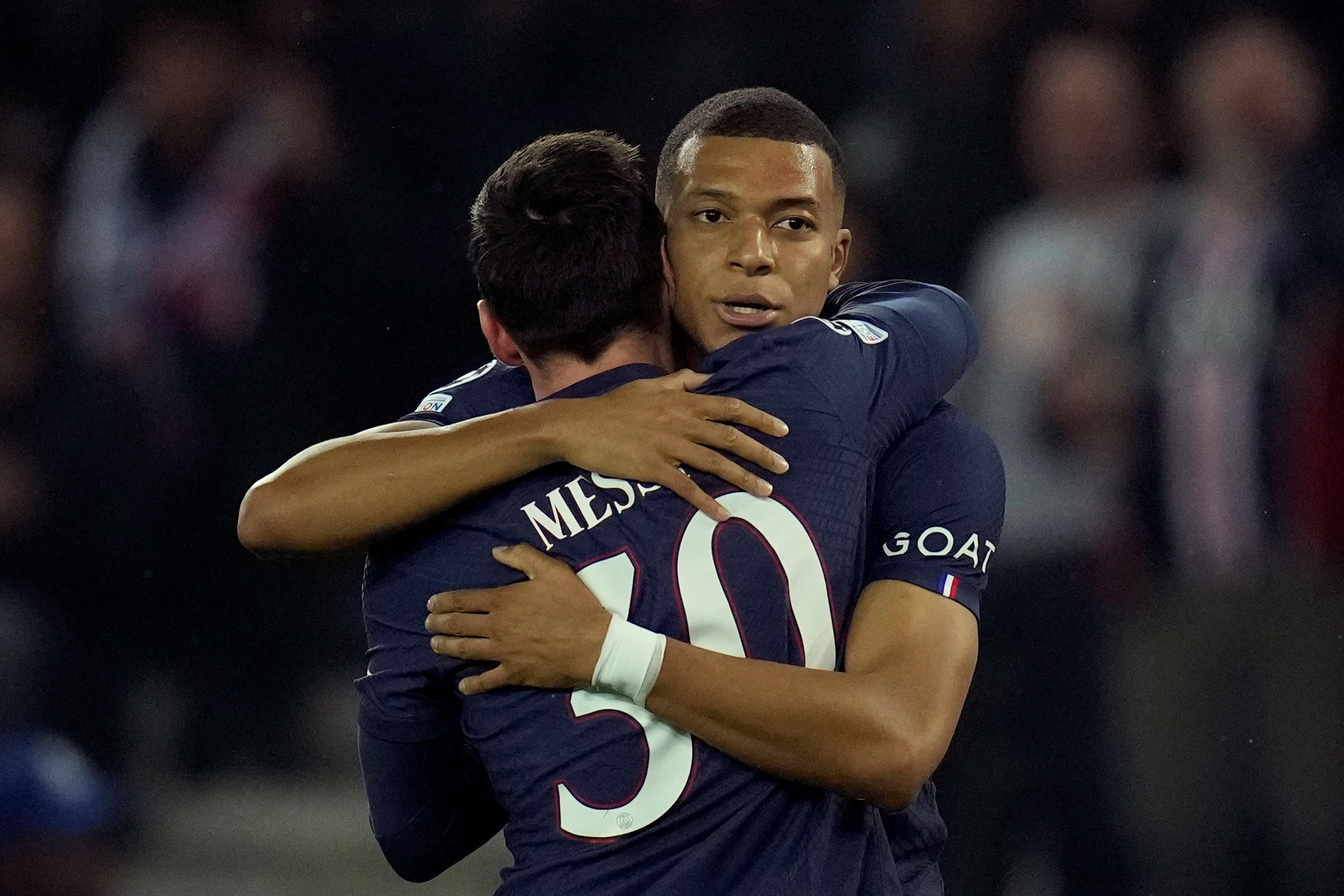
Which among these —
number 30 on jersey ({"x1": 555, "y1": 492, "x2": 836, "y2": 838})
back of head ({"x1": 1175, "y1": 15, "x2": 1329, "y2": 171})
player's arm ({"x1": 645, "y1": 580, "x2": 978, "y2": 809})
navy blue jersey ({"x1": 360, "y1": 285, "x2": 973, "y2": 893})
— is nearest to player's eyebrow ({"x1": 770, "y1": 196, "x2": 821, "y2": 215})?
navy blue jersey ({"x1": 360, "y1": 285, "x2": 973, "y2": 893})

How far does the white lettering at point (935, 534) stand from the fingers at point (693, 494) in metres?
0.25

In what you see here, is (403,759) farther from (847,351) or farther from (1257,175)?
(1257,175)

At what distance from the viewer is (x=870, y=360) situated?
168 cm

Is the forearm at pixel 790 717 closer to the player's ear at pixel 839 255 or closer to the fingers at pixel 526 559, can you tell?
the fingers at pixel 526 559

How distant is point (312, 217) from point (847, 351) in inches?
103

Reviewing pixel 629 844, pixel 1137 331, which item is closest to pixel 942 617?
pixel 629 844

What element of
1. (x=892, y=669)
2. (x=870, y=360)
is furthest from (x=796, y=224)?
(x=892, y=669)

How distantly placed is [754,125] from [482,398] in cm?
48

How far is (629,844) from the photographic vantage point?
157 centimetres

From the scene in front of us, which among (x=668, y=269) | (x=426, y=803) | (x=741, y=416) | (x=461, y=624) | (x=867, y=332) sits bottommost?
(x=426, y=803)

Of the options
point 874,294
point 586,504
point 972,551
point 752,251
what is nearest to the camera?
point 586,504

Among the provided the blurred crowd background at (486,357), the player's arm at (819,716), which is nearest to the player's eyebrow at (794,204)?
the player's arm at (819,716)

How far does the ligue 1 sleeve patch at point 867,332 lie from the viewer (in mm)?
1708

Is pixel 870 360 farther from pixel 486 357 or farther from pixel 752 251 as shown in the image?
pixel 486 357
